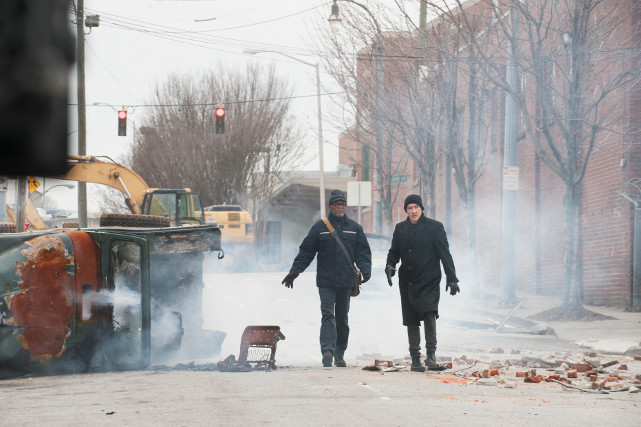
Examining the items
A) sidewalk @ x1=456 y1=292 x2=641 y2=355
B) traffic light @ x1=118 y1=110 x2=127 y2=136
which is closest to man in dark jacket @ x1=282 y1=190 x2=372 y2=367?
sidewalk @ x1=456 y1=292 x2=641 y2=355

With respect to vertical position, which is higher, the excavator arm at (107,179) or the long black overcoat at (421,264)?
the excavator arm at (107,179)

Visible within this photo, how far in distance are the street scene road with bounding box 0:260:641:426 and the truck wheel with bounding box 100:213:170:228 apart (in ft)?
6.33

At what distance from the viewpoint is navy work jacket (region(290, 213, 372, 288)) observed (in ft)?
30.8

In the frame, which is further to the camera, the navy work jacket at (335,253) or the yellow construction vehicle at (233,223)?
the yellow construction vehicle at (233,223)

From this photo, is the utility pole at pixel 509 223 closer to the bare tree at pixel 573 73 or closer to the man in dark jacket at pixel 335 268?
the bare tree at pixel 573 73

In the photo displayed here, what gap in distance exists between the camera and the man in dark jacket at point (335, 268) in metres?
9.35

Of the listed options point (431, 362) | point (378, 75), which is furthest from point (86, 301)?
point (378, 75)

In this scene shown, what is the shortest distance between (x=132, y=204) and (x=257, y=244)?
2805 centimetres

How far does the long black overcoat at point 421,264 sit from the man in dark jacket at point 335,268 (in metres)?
0.47

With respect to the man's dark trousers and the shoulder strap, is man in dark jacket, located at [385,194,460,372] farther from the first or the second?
the man's dark trousers

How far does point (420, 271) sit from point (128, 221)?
4.22m

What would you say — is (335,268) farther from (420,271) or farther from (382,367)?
(382,367)

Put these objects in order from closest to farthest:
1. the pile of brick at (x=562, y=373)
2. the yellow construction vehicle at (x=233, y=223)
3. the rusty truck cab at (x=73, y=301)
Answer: the pile of brick at (x=562, y=373), the rusty truck cab at (x=73, y=301), the yellow construction vehicle at (x=233, y=223)

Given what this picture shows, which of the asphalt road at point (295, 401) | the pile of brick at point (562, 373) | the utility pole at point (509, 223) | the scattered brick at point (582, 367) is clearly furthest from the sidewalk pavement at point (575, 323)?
the asphalt road at point (295, 401)
